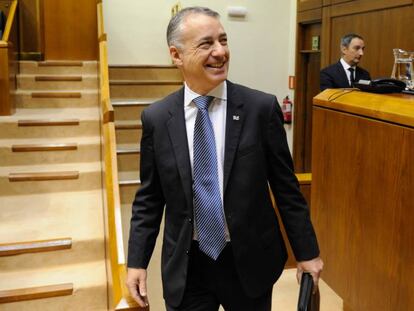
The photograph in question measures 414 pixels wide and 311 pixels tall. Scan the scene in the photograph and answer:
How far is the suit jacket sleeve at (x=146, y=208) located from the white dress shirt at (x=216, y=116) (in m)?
0.12

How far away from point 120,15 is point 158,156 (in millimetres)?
5088

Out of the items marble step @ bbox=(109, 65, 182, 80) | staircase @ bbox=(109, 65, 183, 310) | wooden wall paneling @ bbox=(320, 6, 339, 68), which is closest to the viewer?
staircase @ bbox=(109, 65, 183, 310)

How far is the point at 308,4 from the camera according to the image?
5.52m

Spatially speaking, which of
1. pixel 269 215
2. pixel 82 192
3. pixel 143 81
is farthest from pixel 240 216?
pixel 143 81

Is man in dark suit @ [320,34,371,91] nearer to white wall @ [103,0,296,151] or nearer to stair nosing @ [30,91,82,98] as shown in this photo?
white wall @ [103,0,296,151]

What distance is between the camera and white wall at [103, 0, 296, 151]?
608 centimetres

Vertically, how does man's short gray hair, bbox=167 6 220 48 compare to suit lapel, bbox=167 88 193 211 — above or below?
above

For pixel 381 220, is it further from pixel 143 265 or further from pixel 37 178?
pixel 37 178

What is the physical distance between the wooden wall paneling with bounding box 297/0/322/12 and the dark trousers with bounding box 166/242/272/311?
4460 millimetres

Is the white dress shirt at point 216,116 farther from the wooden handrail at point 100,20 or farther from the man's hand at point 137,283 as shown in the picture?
the wooden handrail at point 100,20

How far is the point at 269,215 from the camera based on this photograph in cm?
137

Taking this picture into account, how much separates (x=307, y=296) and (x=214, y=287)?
0.33 m

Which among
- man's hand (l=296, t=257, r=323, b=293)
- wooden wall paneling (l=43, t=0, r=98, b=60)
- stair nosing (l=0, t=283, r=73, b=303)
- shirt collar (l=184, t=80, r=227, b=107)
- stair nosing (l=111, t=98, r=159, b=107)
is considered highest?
wooden wall paneling (l=43, t=0, r=98, b=60)

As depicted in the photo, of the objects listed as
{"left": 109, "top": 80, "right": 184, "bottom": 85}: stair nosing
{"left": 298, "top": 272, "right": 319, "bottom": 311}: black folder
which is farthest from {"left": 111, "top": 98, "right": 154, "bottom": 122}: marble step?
{"left": 298, "top": 272, "right": 319, "bottom": 311}: black folder
